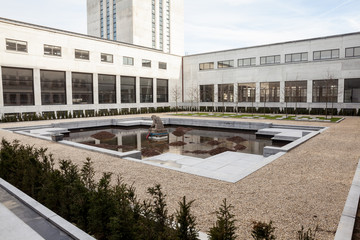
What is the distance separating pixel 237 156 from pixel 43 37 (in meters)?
26.8

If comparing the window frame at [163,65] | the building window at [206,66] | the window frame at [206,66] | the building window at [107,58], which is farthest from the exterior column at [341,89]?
the building window at [107,58]

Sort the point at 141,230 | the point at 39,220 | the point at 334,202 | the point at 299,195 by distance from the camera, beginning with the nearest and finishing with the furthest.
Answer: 1. the point at 141,230
2. the point at 39,220
3. the point at 334,202
4. the point at 299,195

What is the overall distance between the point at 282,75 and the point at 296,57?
9.72 ft

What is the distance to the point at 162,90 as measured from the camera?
4238cm

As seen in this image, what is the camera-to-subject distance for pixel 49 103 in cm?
2895

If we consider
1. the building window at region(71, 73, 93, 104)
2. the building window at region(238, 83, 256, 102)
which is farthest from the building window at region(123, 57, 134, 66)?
the building window at region(238, 83, 256, 102)

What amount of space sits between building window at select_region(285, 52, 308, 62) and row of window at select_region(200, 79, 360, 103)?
3055mm

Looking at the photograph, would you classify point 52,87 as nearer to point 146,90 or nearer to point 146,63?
point 146,90

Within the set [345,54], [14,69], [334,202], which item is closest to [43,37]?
[14,69]

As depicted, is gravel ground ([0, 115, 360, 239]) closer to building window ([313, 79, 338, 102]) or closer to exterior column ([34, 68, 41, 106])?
→ exterior column ([34, 68, 41, 106])

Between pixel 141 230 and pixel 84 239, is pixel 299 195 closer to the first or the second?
pixel 141 230

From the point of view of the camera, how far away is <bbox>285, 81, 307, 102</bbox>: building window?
33.5m

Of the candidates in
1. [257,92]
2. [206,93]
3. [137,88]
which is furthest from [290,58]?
[137,88]

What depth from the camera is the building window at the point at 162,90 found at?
41.7 metres
